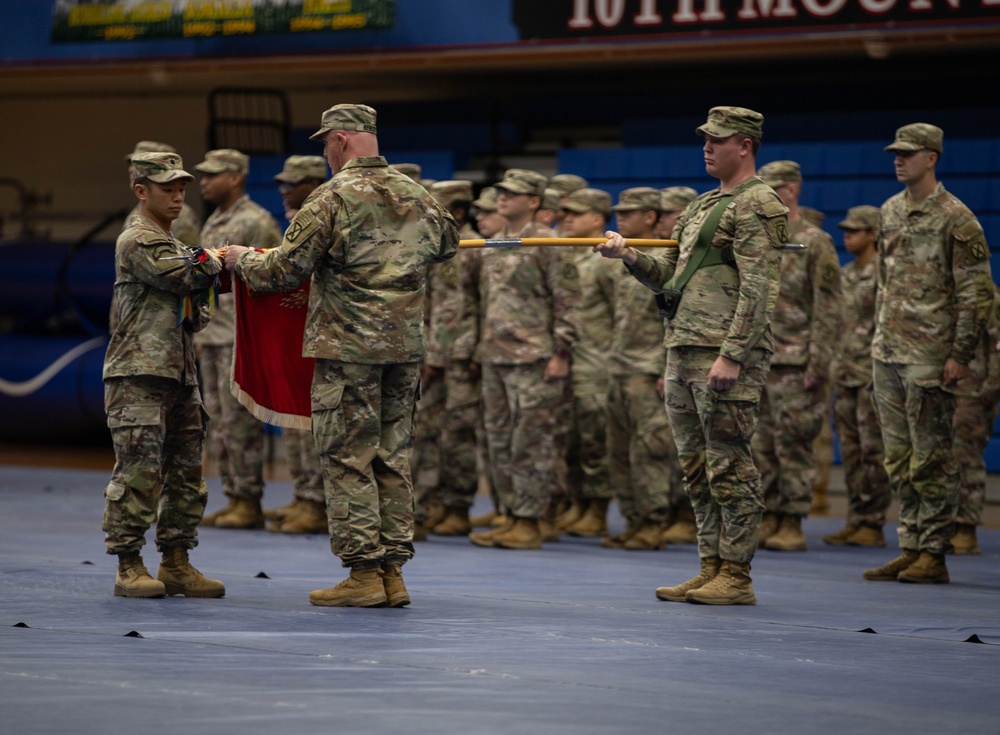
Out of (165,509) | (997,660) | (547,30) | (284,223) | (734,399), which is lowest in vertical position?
(997,660)

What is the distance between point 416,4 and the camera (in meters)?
11.8

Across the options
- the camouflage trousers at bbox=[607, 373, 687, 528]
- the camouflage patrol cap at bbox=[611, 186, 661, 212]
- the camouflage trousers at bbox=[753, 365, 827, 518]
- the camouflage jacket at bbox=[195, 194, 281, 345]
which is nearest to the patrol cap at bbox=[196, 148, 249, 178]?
the camouflage jacket at bbox=[195, 194, 281, 345]

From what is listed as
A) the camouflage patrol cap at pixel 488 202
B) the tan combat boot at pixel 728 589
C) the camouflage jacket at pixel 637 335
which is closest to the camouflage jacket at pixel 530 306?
the camouflage jacket at pixel 637 335

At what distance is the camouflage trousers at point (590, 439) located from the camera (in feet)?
27.4

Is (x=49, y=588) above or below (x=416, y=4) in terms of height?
below

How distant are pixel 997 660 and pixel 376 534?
2.00 m

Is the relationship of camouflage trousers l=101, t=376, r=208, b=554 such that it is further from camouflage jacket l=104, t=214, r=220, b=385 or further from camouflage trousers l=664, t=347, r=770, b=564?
camouflage trousers l=664, t=347, r=770, b=564

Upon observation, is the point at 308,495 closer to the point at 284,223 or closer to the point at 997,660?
the point at 997,660

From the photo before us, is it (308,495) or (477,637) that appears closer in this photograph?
(477,637)

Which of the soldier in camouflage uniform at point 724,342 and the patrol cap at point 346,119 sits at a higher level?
the patrol cap at point 346,119

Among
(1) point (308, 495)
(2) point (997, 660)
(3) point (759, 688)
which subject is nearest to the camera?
(3) point (759, 688)

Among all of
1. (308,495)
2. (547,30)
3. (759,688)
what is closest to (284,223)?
(547,30)

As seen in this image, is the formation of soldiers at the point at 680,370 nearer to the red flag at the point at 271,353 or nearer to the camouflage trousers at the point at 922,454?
the camouflage trousers at the point at 922,454

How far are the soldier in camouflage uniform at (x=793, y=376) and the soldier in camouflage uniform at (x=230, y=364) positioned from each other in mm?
2549
